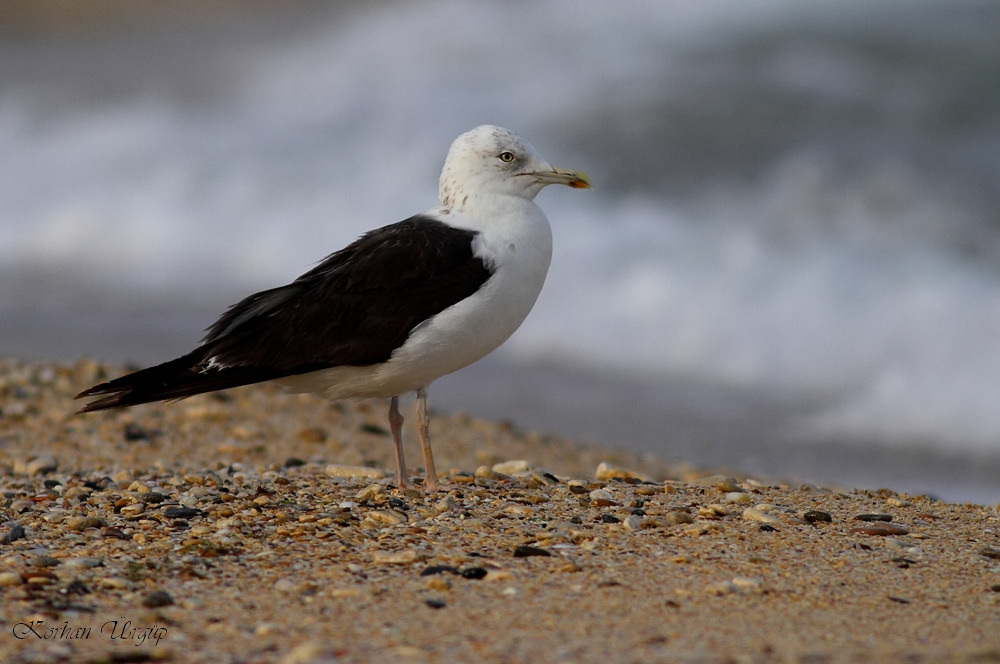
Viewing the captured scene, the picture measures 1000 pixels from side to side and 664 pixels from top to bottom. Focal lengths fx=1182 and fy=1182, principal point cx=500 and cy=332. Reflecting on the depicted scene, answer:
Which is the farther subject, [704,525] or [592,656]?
[704,525]

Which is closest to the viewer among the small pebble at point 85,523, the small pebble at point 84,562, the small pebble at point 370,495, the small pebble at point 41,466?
the small pebble at point 84,562

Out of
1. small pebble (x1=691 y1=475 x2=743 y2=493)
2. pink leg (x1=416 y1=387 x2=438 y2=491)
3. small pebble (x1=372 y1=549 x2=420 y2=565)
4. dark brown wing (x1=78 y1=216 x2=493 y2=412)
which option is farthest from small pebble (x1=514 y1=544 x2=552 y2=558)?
small pebble (x1=691 y1=475 x2=743 y2=493)

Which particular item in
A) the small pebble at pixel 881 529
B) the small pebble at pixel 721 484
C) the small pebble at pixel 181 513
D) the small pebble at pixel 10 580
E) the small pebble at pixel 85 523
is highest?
the small pebble at pixel 721 484

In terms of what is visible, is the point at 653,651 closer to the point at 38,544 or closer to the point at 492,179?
the point at 38,544

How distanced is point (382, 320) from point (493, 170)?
1.07m

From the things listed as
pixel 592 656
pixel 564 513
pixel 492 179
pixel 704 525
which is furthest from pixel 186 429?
pixel 592 656

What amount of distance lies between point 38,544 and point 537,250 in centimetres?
258

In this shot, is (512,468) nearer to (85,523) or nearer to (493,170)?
(493,170)

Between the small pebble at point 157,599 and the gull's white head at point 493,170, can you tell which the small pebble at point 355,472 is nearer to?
the gull's white head at point 493,170

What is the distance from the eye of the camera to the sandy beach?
3434mm

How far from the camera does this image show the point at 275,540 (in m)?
4.60

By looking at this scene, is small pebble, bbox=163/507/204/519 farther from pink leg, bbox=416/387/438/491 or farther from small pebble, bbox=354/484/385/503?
pink leg, bbox=416/387/438/491

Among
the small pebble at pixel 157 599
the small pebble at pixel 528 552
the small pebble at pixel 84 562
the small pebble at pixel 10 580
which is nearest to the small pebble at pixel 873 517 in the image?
the small pebble at pixel 528 552

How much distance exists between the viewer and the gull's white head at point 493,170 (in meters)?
5.95
